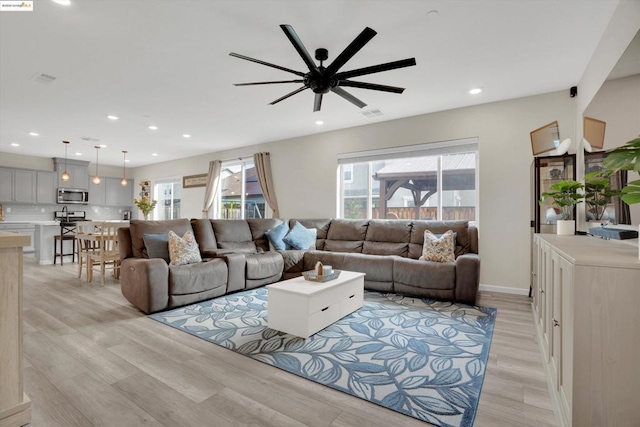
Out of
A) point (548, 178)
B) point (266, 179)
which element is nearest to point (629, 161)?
point (548, 178)

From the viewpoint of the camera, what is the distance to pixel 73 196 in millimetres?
8508

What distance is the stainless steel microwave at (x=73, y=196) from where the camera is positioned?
27.0 feet

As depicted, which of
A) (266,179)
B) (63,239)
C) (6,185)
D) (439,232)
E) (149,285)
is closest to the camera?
(149,285)

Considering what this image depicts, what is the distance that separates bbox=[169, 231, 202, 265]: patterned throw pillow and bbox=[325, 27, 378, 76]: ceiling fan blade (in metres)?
2.65

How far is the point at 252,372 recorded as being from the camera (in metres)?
2.02

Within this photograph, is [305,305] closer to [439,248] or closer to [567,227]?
[439,248]

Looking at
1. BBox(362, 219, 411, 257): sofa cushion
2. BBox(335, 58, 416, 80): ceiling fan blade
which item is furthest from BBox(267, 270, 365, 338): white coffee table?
BBox(335, 58, 416, 80): ceiling fan blade

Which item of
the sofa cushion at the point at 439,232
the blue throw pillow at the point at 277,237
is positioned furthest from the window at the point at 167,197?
the sofa cushion at the point at 439,232

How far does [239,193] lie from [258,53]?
475cm

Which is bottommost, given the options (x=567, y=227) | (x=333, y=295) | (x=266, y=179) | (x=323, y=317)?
(x=323, y=317)

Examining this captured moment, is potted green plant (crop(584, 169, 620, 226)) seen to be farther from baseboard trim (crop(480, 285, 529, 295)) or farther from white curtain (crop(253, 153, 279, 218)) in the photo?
white curtain (crop(253, 153, 279, 218))

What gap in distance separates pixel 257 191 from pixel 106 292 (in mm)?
3705

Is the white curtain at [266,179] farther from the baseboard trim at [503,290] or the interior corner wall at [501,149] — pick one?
the baseboard trim at [503,290]

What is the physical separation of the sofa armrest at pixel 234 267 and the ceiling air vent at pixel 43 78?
9.00ft
